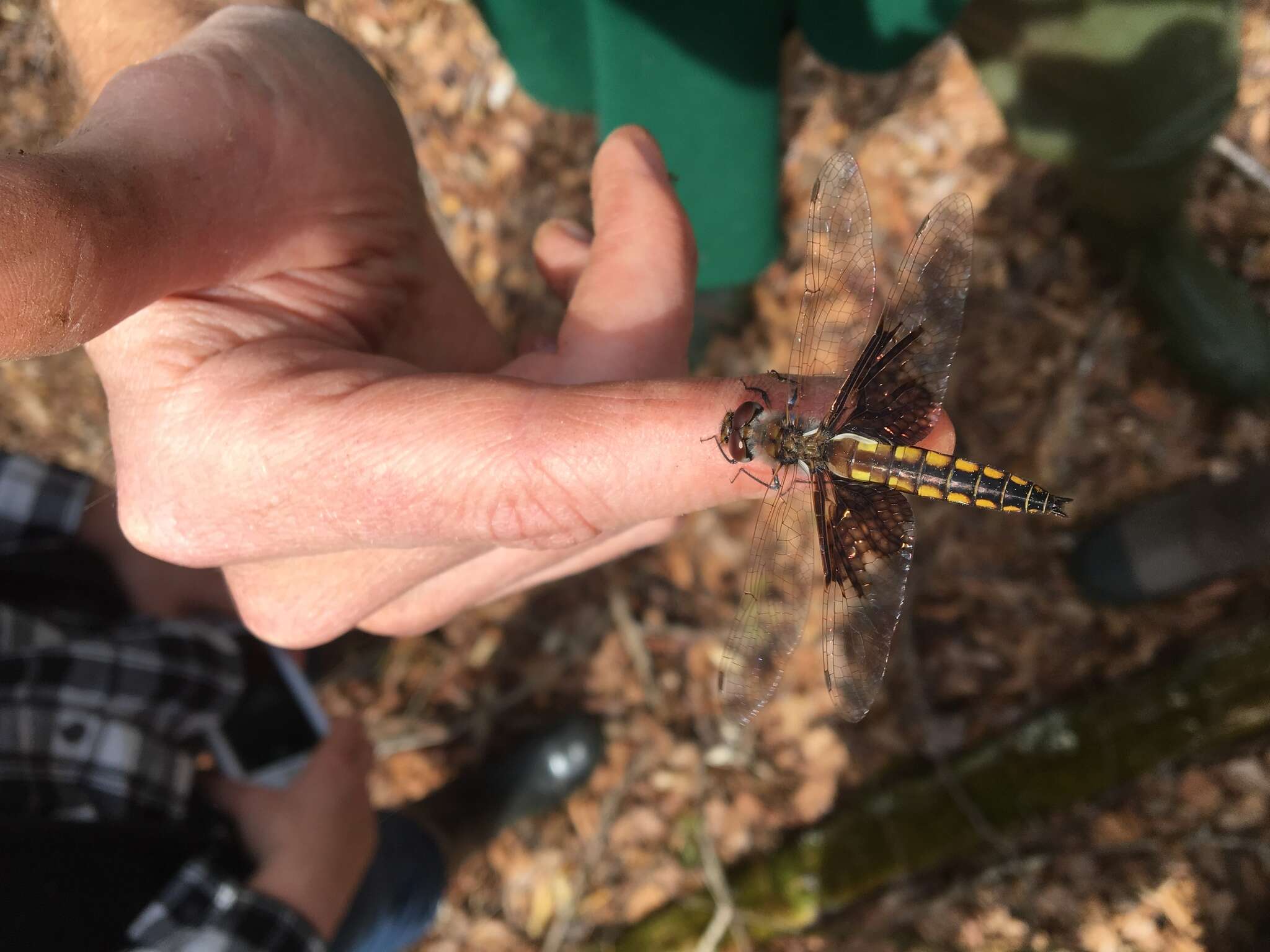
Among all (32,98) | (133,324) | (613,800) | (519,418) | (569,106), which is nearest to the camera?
(519,418)

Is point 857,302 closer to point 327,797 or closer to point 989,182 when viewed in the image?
point 989,182

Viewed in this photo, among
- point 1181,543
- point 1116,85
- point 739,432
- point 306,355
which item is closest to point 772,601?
point 739,432

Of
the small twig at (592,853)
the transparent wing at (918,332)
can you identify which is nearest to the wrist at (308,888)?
the small twig at (592,853)

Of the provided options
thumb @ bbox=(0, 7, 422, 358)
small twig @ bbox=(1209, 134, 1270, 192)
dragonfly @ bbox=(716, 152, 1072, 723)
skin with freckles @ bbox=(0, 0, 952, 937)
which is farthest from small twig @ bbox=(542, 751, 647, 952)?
small twig @ bbox=(1209, 134, 1270, 192)

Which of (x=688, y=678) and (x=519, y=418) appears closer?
(x=519, y=418)

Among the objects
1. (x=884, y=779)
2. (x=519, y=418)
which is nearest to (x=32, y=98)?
(x=519, y=418)

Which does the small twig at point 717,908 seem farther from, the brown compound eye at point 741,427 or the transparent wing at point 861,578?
the brown compound eye at point 741,427
